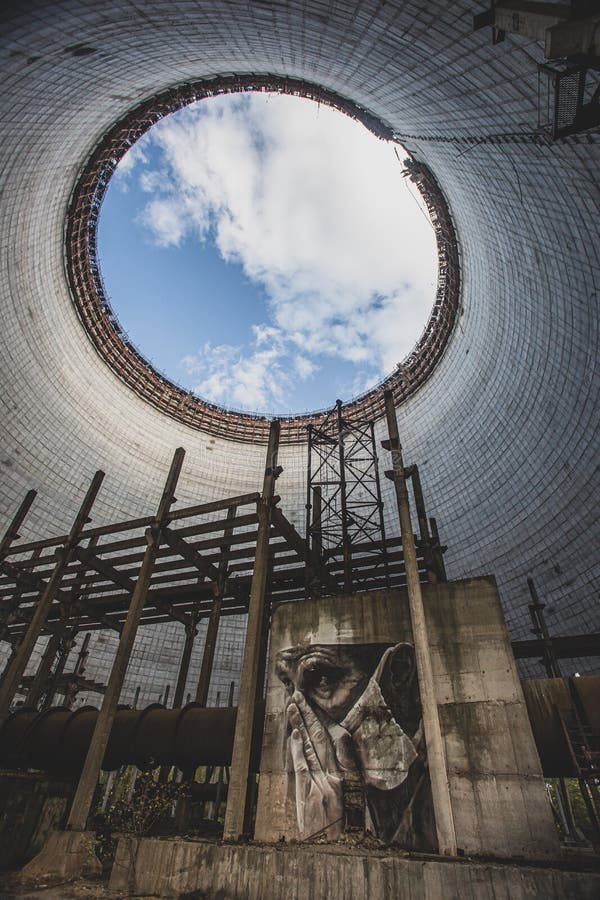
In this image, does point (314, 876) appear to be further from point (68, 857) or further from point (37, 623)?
point (37, 623)

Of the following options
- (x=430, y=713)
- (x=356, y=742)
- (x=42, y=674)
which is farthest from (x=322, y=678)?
(x=42, y=674)

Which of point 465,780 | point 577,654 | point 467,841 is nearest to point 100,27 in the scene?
point 465,780

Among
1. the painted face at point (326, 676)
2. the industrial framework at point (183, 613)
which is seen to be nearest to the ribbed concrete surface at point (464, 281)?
the industrial framework at point (183, 613)

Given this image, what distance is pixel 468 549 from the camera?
17.7m

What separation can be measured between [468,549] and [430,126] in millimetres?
14181

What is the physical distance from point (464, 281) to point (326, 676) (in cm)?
1664

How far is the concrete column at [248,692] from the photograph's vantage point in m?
7.56

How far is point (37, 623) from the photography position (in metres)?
12.1

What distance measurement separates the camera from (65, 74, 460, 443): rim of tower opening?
17.0 m

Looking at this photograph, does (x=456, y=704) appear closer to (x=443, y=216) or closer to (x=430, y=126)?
(x=430, y=126)

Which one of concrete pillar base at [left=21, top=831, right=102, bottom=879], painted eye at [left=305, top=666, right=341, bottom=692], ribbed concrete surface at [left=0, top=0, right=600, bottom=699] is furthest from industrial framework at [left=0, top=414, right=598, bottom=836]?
ribbed concrete surface at [left=0, top=0, right=600, bottom=699]

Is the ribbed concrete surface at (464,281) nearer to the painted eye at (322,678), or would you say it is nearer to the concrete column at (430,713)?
the concrete column at (430,713)

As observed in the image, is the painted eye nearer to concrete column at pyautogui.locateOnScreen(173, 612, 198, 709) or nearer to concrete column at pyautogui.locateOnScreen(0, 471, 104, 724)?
concrete column at pyautogui.locateOnScreen(173, 612, 198, 709)

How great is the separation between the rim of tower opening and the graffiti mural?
52.2ft
